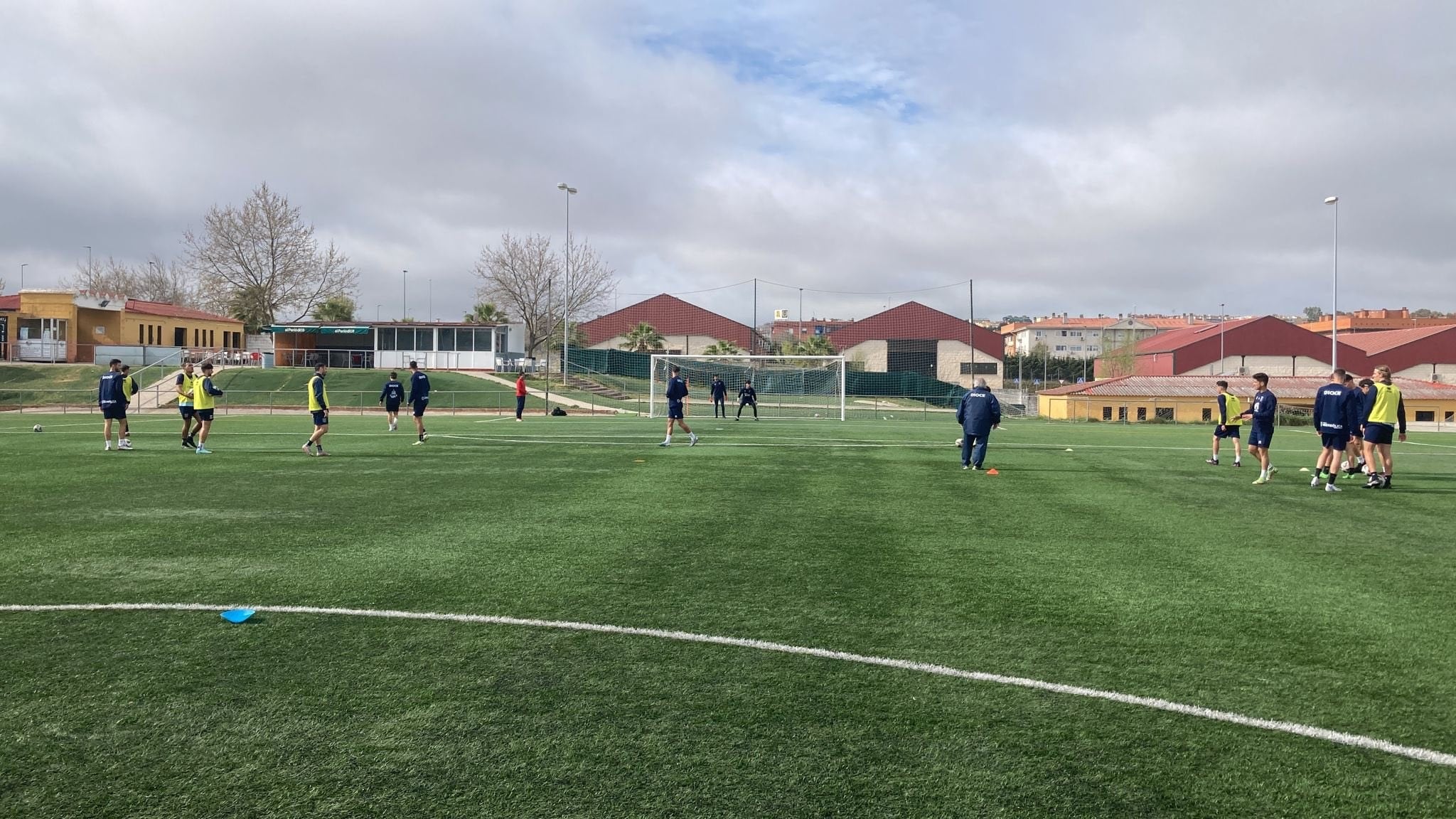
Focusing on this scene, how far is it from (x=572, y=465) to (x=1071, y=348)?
440 ft

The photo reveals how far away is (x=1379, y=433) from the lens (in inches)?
513

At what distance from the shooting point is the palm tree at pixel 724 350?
219 ft

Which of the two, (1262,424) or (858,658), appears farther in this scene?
(1262,424)

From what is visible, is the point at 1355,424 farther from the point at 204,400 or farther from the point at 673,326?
the point at 673,326

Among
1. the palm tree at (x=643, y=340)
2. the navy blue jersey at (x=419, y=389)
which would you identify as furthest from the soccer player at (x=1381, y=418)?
the palm tree at (x=643, y=340)

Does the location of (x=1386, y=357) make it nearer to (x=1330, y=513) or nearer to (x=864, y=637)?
(x=1330, y=513)

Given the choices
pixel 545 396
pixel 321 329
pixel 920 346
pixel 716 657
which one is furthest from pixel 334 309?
pixel 716 657

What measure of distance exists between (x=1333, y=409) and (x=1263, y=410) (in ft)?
4.23

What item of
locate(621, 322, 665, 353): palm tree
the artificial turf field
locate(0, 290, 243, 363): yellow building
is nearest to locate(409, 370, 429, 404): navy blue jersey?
the artificial turf field

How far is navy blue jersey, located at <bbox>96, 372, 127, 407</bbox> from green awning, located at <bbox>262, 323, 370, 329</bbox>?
39.8 meters

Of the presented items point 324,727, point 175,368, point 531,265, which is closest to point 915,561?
point 324,727

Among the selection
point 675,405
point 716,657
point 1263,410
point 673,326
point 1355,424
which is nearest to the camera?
point 716,657

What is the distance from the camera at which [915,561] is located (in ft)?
25.3

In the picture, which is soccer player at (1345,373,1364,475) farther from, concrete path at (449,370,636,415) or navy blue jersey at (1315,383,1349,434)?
concrete path at (449,370,636,415)
